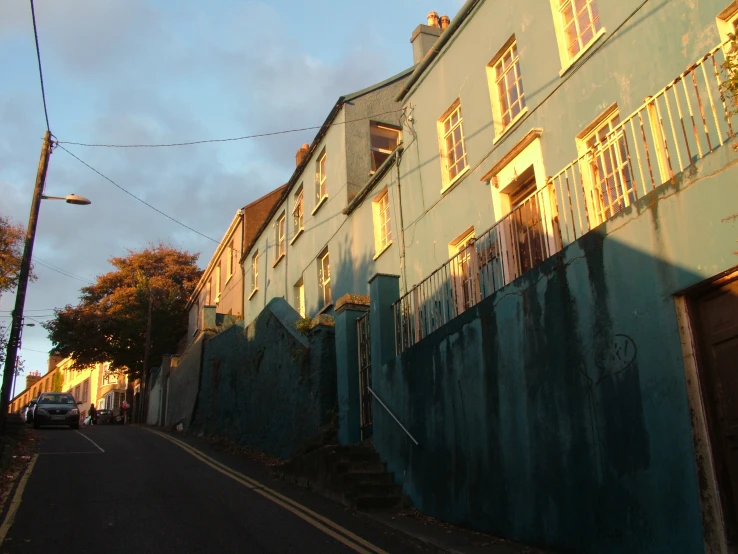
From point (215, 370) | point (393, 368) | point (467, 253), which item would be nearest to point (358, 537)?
point (393, 368)

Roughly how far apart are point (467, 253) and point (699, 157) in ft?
14.8

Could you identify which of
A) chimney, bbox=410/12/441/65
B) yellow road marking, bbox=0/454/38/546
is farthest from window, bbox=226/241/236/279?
yellow road marking, bbox=0/454/38/546

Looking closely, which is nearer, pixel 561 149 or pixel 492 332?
pixel 492 332

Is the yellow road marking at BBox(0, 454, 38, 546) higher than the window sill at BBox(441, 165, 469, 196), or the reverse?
the window sill at BBox(441, 165, 469, 196)

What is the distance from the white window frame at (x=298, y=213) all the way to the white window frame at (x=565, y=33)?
12222 millimetres

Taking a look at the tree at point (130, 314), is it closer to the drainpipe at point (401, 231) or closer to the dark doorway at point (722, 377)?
the drainpipe at point (401, 231)

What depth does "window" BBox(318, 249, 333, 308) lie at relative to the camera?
20.1 meters

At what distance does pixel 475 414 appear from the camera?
853cm

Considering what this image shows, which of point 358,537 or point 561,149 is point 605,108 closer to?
point 561,149

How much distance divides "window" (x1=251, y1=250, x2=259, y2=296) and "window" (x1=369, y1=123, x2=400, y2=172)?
9.10 metres

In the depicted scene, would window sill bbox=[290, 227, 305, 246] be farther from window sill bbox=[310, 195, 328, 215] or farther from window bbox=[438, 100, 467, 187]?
window bbox=[438, 100, 467, 187]

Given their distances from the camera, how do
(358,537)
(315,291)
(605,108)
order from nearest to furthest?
(358,537), (605,108), (315,291)

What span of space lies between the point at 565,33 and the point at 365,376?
6.87 m

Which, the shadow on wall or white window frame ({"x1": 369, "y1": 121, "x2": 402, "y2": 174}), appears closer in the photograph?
the shadow on wall
